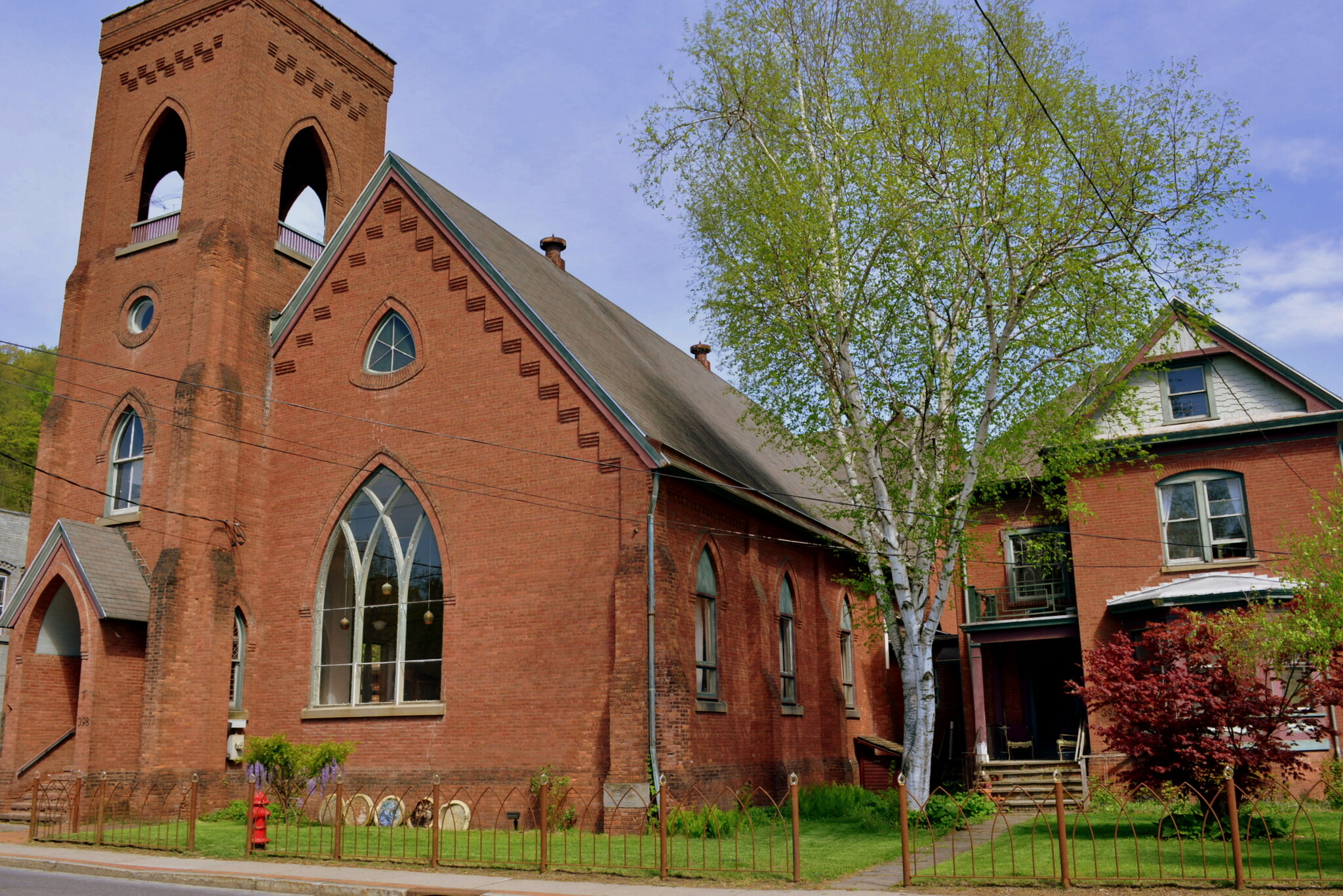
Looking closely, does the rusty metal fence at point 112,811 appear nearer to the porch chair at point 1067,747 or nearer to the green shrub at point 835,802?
the green shrub at point 835,802

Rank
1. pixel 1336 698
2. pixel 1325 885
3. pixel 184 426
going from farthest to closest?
pixel 184 426, pixel 1336 698, pixel 1325 885

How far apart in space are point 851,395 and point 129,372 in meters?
14.8

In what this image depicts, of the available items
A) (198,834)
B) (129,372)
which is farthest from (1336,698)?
(129,372)

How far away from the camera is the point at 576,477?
19203 mm

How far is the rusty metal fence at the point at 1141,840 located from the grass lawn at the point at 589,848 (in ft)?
3.38

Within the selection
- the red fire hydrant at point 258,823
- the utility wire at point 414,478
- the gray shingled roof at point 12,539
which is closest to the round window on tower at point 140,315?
the utility wire at point 414,478

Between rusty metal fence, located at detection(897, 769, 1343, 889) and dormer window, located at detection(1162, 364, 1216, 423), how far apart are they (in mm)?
7434

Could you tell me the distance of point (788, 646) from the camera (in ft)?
81.1

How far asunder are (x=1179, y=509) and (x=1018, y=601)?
4.20 meters

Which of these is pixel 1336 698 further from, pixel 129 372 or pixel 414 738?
pixel 129 372

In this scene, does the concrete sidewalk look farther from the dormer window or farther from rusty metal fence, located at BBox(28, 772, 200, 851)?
the dormer window

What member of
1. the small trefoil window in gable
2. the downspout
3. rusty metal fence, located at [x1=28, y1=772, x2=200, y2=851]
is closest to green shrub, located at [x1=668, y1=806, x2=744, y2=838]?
the downspout

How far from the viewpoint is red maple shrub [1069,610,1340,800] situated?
14.7m

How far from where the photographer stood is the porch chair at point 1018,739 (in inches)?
991
